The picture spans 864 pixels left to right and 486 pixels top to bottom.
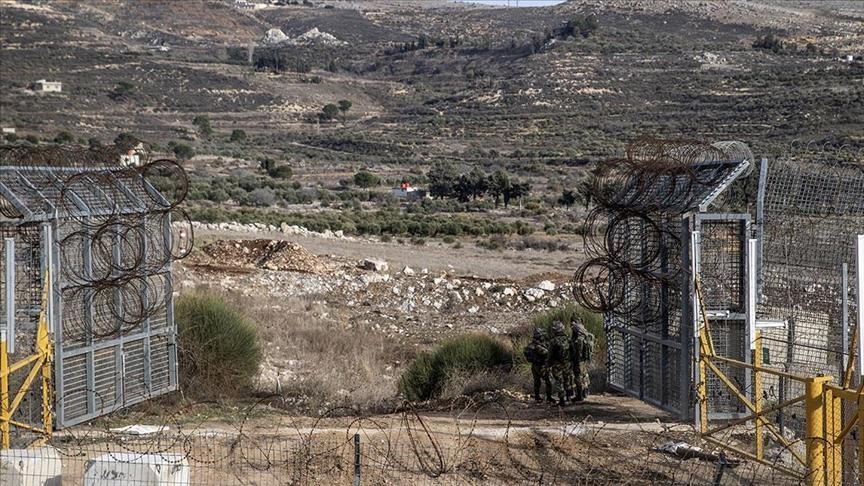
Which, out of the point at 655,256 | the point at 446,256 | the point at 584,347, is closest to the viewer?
the point at 655,256

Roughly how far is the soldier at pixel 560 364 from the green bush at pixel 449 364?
81.8 inches

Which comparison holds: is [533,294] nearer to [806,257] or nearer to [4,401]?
[806,257]

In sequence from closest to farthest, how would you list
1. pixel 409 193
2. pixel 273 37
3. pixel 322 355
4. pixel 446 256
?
pixel 322 355, pixel 446 256, pixel 409 193, pixel 273 37

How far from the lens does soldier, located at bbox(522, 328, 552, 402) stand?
13.2 metres

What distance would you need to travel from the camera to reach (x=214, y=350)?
49.3 feet

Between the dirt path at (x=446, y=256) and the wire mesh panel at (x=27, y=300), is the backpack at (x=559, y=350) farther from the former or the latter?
the dirt path at (x=446, y=256)

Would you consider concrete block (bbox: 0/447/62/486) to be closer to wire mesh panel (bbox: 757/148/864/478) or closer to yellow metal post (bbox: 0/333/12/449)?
yellow metal post (bbox: 0/333/12/449)

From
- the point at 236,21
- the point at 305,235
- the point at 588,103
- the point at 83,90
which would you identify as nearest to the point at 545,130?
the point at 588,103

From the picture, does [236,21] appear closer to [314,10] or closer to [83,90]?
[314,10]

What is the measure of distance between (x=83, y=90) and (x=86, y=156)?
7771 cm

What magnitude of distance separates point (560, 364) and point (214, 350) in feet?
15.6

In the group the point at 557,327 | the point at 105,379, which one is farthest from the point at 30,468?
the point at 557,327

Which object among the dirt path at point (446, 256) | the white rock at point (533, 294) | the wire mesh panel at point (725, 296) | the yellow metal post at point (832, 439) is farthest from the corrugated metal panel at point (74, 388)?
the dirt path at point (446, 256)

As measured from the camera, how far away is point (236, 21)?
126m
